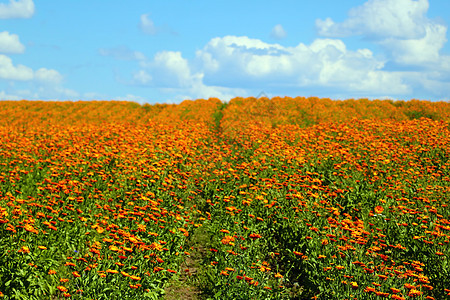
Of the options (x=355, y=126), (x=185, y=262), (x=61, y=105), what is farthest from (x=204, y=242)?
(x=61, y=105)

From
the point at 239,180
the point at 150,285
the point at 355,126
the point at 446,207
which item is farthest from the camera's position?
the point at 355,126

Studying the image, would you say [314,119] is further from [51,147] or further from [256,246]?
[256,246]

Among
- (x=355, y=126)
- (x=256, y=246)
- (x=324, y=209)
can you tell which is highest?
(x=355, y=126)

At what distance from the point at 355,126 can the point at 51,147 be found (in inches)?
481

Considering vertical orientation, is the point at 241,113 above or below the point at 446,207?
above

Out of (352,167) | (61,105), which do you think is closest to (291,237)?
(352,167)

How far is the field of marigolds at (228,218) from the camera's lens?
19.8ft

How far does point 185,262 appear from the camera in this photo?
795 cm

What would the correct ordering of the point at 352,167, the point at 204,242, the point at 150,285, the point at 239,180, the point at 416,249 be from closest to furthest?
1. the point at 150,285
2. the point at 416,249
3. the point at 204,242
4. the point at 239,180
5. the point at 352,167

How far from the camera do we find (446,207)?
963 centimetres

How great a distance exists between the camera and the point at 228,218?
28.5 feet

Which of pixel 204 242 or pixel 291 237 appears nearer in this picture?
pixel 291 237

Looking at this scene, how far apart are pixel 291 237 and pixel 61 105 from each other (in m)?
33.3

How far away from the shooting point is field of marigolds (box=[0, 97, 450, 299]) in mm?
6047
